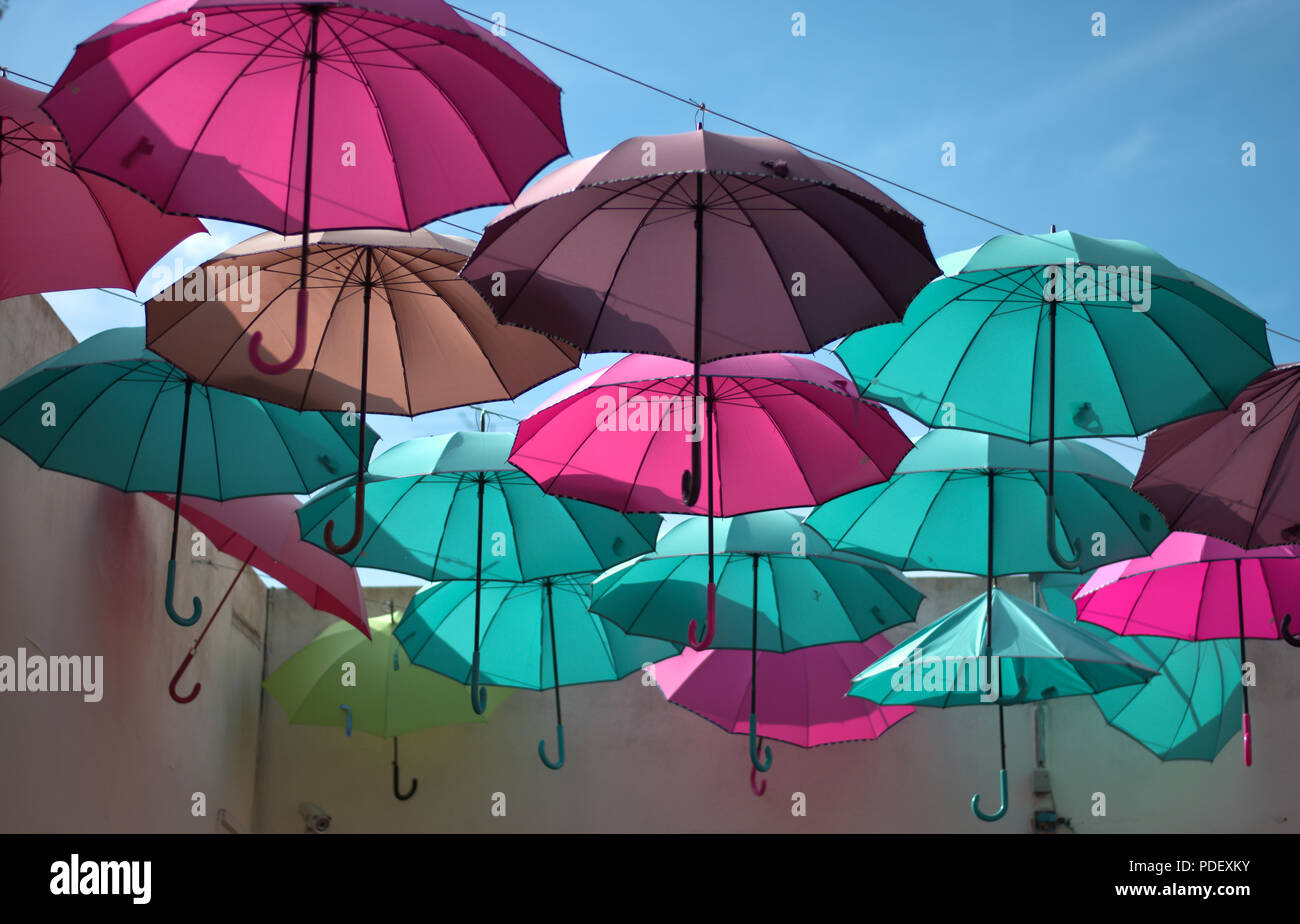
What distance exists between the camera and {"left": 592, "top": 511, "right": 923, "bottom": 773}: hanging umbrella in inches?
292

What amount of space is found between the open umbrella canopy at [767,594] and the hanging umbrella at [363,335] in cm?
227

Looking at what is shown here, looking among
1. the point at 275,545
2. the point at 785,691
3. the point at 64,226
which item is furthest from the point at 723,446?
the point at 785,691

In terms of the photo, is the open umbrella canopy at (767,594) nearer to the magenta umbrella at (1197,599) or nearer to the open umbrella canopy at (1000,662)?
the open umbrella canopy at (1000,662)

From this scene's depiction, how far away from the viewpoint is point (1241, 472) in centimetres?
575

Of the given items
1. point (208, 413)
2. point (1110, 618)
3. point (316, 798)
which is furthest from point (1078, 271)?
point (316, 798)

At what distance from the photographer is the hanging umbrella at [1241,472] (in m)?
5.67

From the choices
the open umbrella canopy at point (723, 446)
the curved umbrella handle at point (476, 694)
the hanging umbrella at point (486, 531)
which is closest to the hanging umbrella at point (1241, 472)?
the open umbrella canopy at point (723, 446)

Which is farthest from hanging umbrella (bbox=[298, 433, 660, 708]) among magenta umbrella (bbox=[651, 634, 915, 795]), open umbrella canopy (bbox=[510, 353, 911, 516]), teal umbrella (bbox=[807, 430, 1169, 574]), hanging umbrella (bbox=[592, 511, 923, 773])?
magenta umbrella (bbox=[651, 634, 915, 795])

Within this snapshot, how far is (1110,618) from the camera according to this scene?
291 inches

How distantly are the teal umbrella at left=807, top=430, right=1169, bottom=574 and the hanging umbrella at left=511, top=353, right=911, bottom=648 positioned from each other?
679 mm

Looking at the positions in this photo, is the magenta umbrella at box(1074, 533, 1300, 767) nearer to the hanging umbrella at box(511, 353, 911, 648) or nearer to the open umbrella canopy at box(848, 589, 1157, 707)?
the open umbrella canopy at box(848, 589, 1157, 707)

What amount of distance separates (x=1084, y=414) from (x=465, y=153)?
2780 millimetres

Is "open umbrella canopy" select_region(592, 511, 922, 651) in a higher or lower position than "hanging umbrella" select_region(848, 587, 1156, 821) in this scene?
higher

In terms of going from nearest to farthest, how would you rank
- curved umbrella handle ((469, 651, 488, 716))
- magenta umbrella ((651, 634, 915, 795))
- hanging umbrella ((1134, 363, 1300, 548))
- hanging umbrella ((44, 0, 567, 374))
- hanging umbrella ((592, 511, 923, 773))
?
hanging umbrella ((44, 0, 567, 374)) < hanging umbrella ((1134, 363, 1300, 548)) < curved umbrella handle ((469, 651, 488, 716)) < hanging umbrella ((592, 511, 923, 773)) < magenta umbrella ((651, 634, 915, 795))
